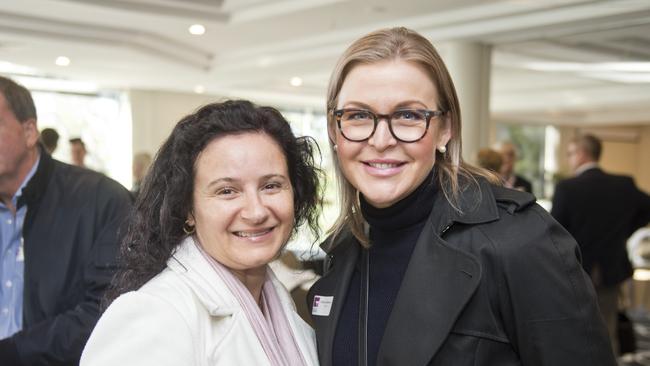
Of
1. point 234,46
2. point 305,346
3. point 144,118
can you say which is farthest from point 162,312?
point 144,118

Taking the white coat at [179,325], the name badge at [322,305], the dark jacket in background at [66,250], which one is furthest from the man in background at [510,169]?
the white coat at [179,325]

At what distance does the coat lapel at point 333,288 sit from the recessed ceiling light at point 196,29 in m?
6.92

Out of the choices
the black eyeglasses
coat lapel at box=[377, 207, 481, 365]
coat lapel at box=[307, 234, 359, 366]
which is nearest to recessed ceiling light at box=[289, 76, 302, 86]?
coat lapel at box=[307, 234, 359, 366]

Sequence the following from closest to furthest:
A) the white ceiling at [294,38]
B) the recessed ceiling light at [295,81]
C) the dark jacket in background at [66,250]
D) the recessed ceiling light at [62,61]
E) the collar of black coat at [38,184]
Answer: the dark jacket in background at [66,250]
the collar of black coat at [38,184]
the white ceiling at [294,38]
the recessed ceiling light at [62,61]
the recessed ceiling light at [295,81]

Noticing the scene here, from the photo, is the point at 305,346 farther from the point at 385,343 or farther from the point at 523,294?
the point at 523,294

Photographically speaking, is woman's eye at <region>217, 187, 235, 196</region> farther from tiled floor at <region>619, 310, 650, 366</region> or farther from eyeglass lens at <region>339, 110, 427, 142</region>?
tiled floor at <region>619, 310, 650, 366</region>

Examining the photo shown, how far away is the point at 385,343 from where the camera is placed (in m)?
1.50

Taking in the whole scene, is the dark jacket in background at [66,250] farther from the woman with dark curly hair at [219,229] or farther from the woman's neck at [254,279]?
the woman's neck at [254,279]

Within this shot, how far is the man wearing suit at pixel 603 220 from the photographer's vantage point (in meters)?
5.64

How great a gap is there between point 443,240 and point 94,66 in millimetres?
10771

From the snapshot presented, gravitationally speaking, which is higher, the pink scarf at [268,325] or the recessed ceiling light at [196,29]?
the recessed ceiling light at [196,29]

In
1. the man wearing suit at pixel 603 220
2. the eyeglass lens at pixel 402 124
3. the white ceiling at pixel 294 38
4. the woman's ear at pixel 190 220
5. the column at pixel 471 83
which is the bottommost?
the man wearing suit at pixel 603 220

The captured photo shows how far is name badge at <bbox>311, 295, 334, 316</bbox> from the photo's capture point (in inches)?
68.5

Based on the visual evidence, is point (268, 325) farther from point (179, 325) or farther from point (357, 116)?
point (357, 116)
